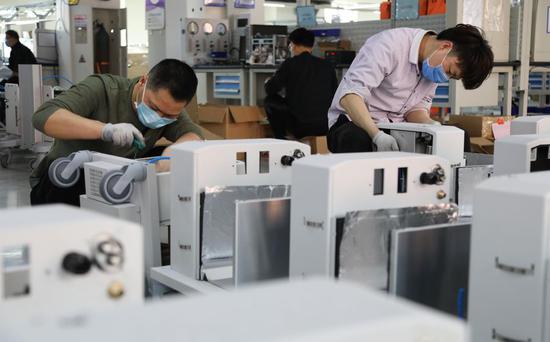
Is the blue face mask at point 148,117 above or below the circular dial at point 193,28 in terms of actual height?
below

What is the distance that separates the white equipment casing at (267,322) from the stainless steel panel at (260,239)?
1025 mm

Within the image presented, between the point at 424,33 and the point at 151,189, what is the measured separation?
3.87ft

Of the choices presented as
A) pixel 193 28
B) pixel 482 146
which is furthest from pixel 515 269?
pixel 193 28

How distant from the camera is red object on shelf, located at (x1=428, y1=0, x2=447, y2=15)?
17.9 feet

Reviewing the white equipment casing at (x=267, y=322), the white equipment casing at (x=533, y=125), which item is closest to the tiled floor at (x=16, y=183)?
the white equipment casing at (x=533, y=125)

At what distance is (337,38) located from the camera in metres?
6.42

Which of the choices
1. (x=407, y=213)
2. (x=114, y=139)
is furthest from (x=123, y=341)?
(x=114, y=139)

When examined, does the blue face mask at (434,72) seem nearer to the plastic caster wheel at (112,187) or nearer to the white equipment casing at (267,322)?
the plastic caster wheel at (112,187)

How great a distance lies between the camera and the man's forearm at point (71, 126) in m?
2.53

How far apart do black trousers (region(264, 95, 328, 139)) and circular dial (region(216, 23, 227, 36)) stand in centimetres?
185

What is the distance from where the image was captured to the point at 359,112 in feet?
8.39

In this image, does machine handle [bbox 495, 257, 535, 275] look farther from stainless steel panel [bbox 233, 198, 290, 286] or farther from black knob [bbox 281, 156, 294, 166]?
black knob [bbox 281, 156, 294, 166]

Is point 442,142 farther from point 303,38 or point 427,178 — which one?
point 303,38

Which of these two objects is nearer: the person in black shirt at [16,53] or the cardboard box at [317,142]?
the cardboard box at [317,142]
